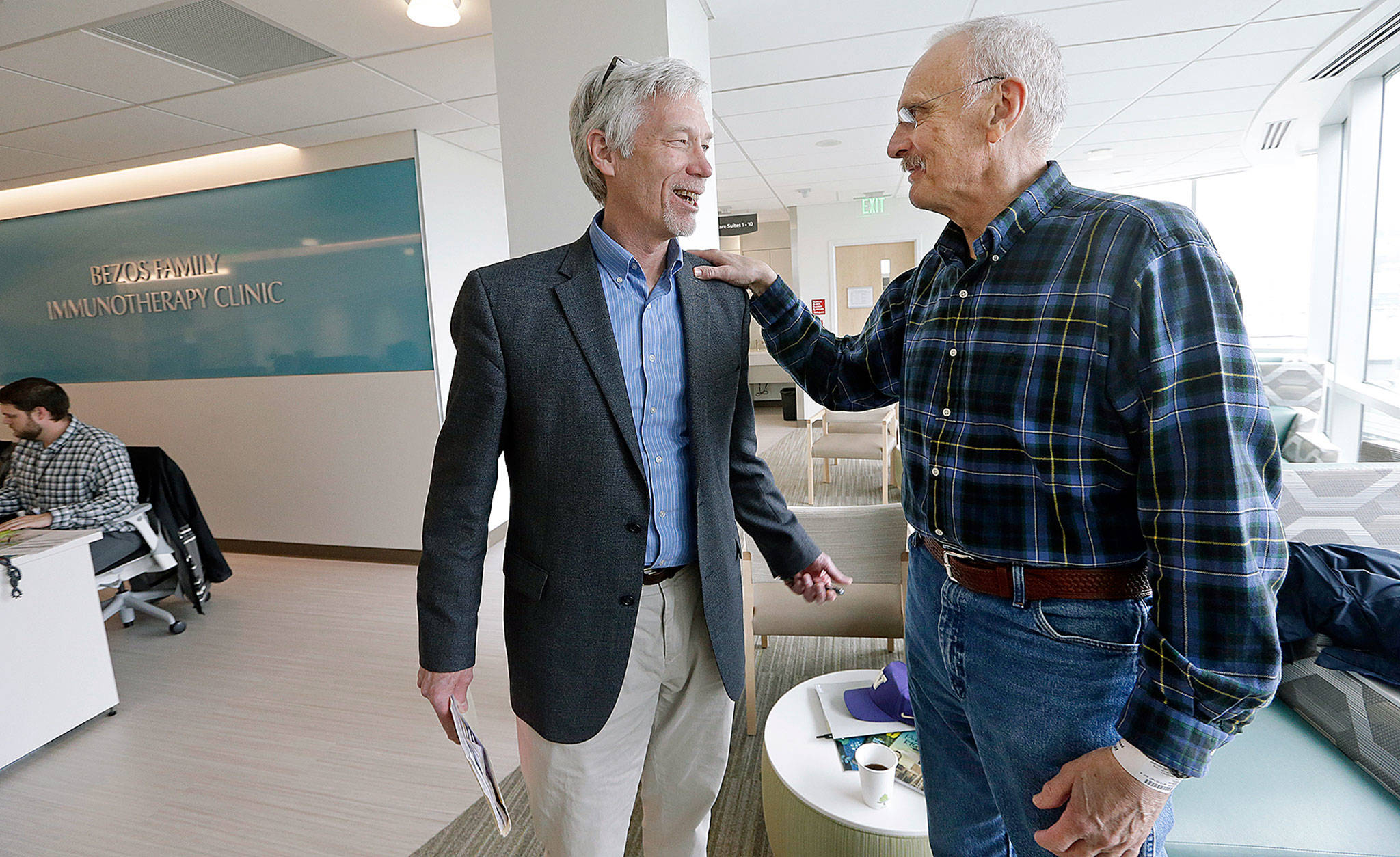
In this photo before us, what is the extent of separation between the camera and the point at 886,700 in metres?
2.13

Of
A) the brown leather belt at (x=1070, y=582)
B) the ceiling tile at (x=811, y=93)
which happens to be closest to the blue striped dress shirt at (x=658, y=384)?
the brown leather belt at (x=1070, y=582)

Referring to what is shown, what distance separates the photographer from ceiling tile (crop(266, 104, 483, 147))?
4.11 m

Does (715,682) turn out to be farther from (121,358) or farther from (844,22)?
(121,358)

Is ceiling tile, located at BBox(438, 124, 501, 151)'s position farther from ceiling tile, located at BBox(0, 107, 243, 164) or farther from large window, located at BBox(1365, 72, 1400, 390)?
large window, located at BBox(1365, 72, 1400, 390)

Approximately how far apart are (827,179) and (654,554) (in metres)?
7.00

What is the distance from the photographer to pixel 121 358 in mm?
5637

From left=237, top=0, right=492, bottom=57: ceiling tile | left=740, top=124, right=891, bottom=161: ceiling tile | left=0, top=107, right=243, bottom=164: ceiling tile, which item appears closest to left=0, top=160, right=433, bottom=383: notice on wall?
left=0, top=107, right=243, bottom=164: ceiling tile

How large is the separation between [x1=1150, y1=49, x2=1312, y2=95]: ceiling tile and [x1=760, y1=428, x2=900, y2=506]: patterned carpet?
2.92m

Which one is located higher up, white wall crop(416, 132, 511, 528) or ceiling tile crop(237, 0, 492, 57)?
ceiling tile crop(237, 0, 492, 57)

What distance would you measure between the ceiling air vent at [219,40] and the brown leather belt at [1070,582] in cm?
322

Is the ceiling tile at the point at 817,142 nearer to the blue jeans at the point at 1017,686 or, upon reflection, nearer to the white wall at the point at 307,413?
the white wall at the point at 307,413

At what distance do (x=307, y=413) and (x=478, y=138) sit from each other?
7.55 feet

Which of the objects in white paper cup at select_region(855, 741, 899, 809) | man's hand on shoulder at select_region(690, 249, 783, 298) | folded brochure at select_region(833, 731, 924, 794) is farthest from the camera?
folded brochure at select_region(833, 731, 924, 794)

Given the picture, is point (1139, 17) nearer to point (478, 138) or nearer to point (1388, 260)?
point (1388, 260)
